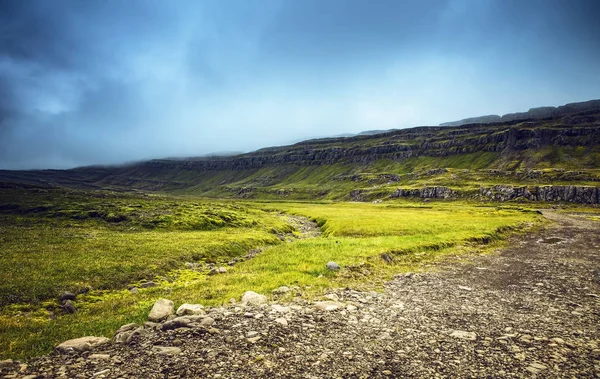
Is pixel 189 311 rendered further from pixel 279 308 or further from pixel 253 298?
pixel 279 308

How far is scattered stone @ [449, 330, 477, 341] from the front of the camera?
9858 millimetres

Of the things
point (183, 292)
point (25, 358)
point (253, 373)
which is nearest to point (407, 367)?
point (253, 373)

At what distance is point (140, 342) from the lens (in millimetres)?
9547

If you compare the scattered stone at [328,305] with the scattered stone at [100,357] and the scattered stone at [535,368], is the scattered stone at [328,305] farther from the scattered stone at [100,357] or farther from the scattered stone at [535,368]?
the scattered stone at [100,357]

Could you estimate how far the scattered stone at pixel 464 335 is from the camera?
986 cm

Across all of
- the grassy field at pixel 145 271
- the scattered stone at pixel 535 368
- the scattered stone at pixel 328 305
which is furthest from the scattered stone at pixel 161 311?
the scattered stone at pixel 535 368

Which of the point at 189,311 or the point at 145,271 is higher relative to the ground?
the point at 189,311

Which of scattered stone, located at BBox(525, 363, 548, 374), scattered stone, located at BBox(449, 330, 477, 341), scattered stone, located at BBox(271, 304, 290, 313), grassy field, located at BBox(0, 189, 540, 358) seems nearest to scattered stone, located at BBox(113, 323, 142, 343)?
grassy field, located at BBox(0, 189, 540, 358)

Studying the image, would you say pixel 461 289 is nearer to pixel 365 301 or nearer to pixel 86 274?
pixel 365 301

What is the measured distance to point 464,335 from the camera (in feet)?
33.1

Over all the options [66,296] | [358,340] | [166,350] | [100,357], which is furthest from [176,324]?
[66,296]

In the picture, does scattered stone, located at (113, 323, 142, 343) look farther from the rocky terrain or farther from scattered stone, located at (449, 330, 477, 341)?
scattered stone, located at (449, 330, 477, 341)

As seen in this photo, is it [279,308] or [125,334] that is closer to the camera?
[125,334]

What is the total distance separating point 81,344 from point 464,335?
41.8 ft
